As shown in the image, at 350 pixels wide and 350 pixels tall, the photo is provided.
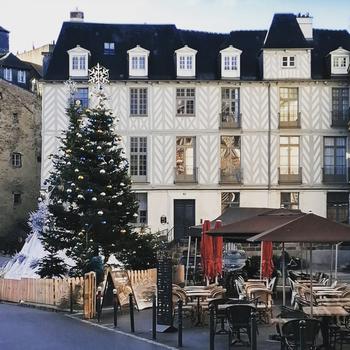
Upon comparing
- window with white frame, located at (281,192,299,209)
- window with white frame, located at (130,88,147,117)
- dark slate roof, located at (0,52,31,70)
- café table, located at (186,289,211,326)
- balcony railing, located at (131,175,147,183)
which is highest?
dark slate roof, located at (0,52,31,70)

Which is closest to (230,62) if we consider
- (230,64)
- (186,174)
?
(230,64)

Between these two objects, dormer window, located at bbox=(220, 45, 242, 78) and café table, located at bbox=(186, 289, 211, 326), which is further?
dormer window, located at bbox=(220, 45, 242, 78)

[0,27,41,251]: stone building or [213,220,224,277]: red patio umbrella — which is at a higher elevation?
[0,27,41,251]: stone building

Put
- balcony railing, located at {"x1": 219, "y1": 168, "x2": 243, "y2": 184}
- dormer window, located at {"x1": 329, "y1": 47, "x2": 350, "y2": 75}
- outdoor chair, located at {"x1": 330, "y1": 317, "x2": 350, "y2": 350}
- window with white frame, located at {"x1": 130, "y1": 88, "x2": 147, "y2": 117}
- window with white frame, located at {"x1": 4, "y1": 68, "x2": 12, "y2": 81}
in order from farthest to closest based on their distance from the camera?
window with white frame, located at {"x1": 4, "y1": 68, "x2": 12, "y2": 81}
dormer window, located at {"x1": 329, "y1": 47, "x2": 350, "y2": 75}
window with white frame, located at {"x1": 130, "y1": 88, "x2": 147, "y2": 117}
balcony railing, located at {"x1": 219, "y1": 168, "x2": 243, "y2": 184}
outdoor chair, located at {"x1": 330, "y1": 317, "x2": 350, "y2": 350}

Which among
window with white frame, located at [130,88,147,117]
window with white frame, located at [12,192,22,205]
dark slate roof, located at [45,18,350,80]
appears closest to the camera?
window with white frame, located at [130,88,147,117]

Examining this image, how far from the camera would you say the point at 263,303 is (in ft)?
52.2

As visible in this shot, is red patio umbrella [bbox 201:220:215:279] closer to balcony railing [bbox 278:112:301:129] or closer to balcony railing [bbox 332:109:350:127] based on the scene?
balcony railing [bbox 278:112:301:129]

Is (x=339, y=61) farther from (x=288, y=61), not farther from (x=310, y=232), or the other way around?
(x=310, y=232)

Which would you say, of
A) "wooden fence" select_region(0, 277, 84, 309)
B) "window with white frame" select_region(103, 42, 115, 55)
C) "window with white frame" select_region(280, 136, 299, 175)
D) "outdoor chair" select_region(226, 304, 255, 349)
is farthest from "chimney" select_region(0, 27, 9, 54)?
"outdoor chair" select_region(226, 304, 255, 349)

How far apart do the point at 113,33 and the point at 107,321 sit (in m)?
26.0

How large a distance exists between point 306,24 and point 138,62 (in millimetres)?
9326

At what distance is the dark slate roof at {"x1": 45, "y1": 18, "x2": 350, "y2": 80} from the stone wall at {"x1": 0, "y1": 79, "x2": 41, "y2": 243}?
13.9 meters

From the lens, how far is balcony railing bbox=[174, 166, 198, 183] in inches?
1492

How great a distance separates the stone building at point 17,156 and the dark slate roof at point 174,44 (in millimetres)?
13880
